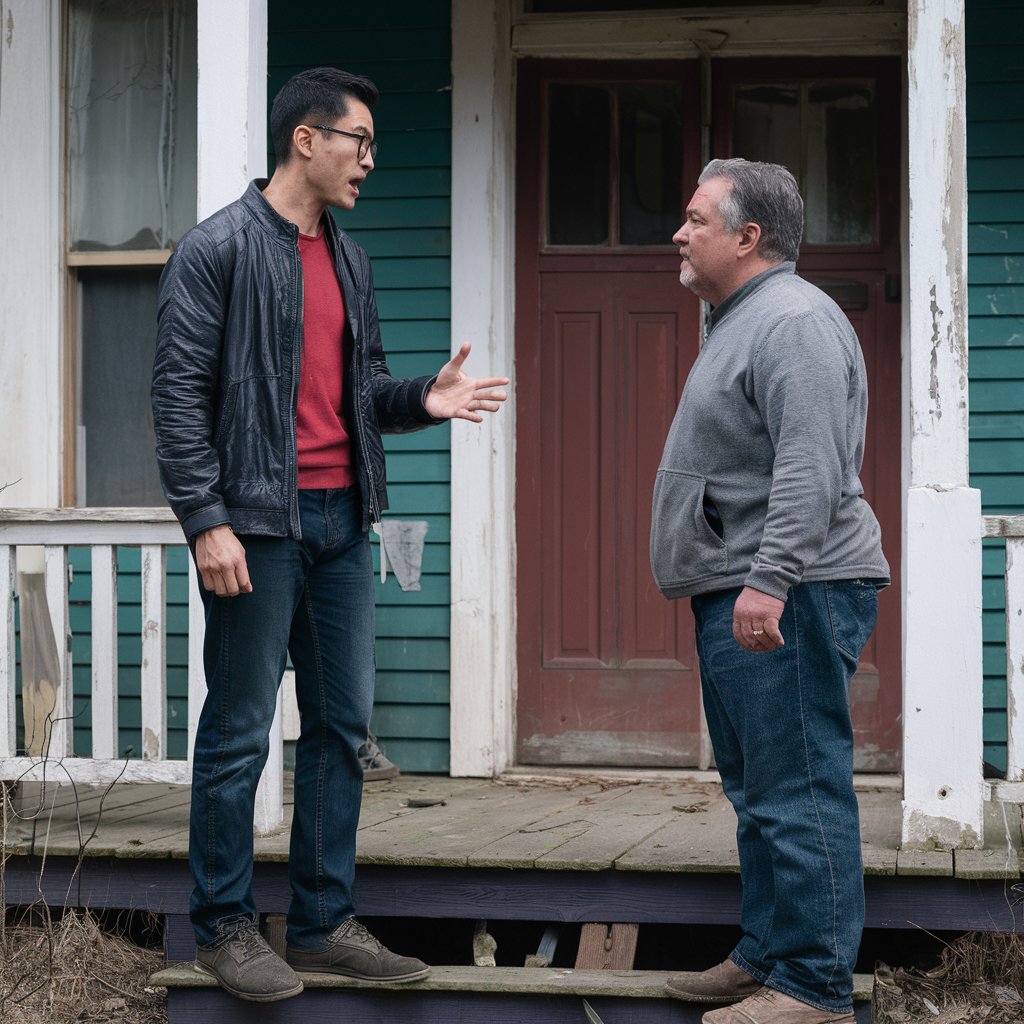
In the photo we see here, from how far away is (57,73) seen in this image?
5258 mm

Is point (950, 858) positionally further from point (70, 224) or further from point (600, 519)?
point (70, 224)

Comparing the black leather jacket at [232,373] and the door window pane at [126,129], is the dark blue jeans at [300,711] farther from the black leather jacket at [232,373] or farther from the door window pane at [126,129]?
the door window pane at [126,129]

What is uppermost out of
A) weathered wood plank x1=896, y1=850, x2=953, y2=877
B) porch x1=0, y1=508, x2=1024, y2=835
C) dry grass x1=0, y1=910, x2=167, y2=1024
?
porch x1=0, y1=508, x2=1024, y2=835

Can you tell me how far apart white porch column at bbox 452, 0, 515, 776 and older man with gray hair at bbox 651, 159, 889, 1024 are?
7.15 feet

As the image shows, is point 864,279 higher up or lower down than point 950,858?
higher up

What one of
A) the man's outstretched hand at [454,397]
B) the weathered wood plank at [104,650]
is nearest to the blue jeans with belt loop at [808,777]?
the man's outstretched hand at [454,397]

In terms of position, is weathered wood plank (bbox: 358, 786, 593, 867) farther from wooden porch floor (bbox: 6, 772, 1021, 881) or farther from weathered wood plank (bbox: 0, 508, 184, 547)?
weathered wood plank (bbox: 0, 508, 184, 547)

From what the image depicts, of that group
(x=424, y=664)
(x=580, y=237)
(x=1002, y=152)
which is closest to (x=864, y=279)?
(x=1002, y=152)

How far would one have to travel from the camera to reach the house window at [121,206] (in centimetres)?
529

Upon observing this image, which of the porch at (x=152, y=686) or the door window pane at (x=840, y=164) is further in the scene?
the door window pane at (x=840, y=164)

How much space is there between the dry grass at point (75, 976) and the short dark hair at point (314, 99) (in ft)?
7.31

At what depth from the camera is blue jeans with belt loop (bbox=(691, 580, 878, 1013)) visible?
2846 millimetres

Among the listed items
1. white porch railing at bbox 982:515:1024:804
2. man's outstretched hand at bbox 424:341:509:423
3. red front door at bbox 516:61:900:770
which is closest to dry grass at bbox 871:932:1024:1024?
white porch railing at bbox 982:515:1024:804

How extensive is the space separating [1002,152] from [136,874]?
3.74 m
